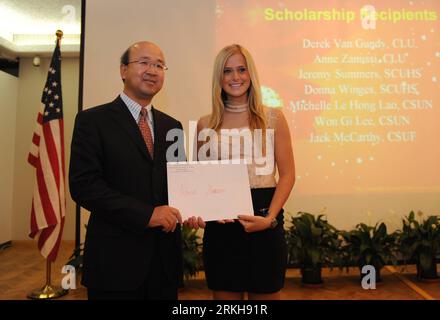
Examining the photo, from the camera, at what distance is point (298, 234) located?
4039 millimetres

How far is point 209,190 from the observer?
1715 mm

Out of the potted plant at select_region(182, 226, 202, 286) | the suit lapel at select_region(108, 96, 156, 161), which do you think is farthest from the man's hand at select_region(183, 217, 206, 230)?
the potted plant at select_region(182, 226, 202, 286)

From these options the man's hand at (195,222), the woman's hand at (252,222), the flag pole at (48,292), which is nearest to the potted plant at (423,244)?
the woman's hand at (252,222)

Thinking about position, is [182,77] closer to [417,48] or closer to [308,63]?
[308,63]

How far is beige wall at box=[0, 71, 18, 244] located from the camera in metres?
5.89

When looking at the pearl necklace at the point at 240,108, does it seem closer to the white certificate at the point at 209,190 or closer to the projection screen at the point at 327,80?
the white certificate at the point at 209,190

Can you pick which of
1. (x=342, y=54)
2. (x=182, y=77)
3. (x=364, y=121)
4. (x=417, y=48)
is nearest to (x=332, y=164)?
A: (x=364, y=121)

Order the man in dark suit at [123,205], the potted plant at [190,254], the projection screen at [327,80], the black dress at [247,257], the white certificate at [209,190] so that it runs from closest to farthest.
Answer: the man in dark suit at [123,205] < the white certificate at [209,190] < the black dress at [247,257] < the potted plant at [190,254] < the projection screen at [327,80]

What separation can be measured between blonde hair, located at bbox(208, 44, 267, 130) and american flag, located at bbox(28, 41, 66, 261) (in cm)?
245

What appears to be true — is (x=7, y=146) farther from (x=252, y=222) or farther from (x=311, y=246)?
(x=252, y=222)

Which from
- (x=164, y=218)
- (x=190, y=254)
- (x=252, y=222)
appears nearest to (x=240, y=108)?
(x=252, y=222)

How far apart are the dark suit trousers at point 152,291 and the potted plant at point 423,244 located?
327 centimetres

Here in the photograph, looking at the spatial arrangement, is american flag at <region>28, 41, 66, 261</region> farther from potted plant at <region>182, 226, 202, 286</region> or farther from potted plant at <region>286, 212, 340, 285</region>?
potted plant at <region>286, 212, 340, 285</region>

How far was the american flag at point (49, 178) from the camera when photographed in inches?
145
